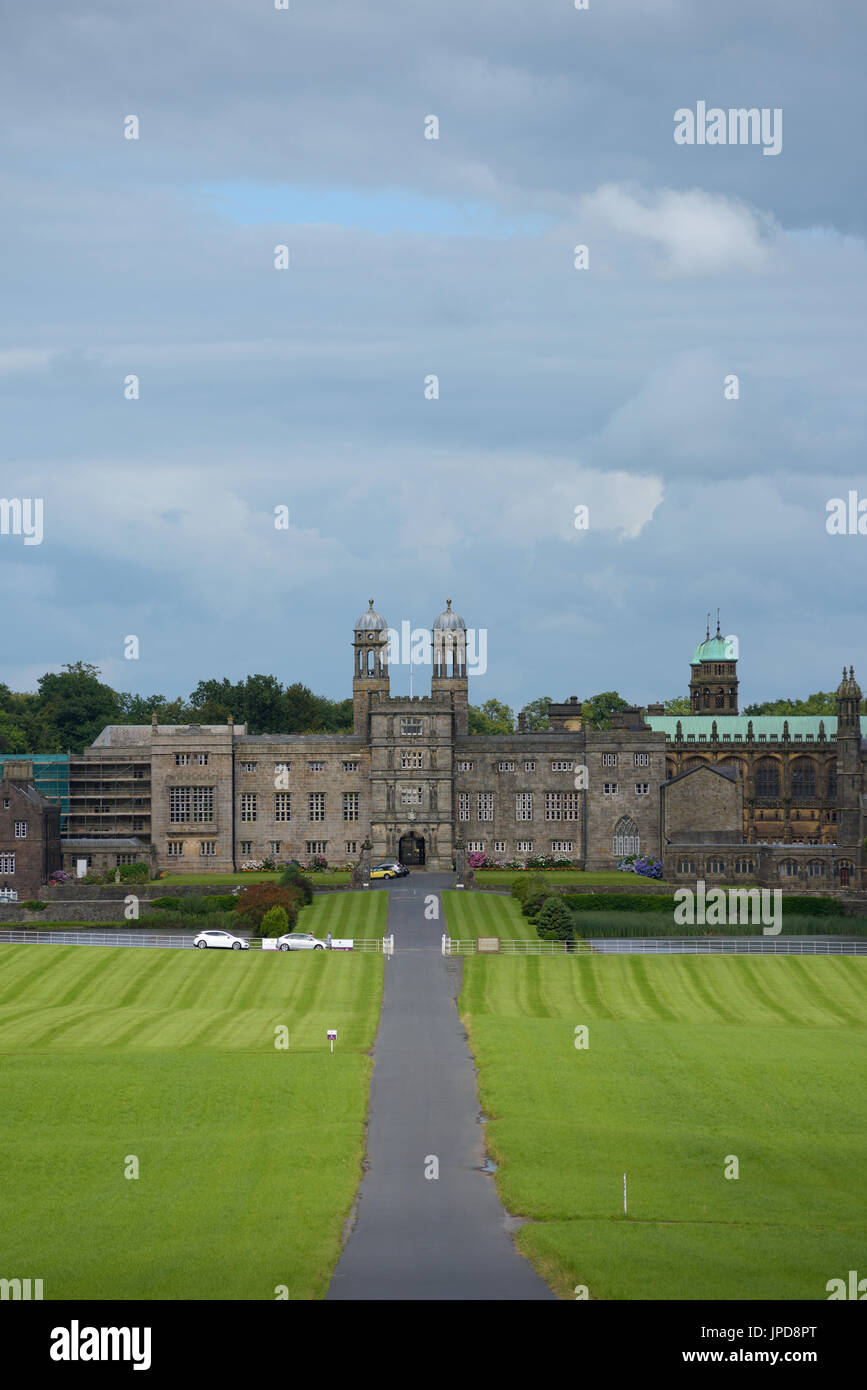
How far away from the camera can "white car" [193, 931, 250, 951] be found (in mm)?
90125

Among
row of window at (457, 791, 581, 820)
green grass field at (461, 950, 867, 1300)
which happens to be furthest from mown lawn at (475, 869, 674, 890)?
green grass field at (461, 950, 867, 1300)

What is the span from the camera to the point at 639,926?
320ft

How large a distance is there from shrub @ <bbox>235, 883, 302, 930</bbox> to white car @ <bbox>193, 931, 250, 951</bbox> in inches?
114

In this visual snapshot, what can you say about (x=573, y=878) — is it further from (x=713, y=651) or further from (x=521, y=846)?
(x=713, y=651)

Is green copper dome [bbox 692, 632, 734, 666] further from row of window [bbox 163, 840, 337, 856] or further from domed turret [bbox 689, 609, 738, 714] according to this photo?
row of window [bbox 163, 840, 337, 856]

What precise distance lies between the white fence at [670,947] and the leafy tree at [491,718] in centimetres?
9049

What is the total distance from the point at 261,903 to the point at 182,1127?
46255 mm

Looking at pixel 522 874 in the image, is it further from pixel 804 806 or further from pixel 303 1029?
pixel 303 1029

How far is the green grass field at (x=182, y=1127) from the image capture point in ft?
117

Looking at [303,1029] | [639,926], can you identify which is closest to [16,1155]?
[303,1029]

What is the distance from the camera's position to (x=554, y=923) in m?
91.2

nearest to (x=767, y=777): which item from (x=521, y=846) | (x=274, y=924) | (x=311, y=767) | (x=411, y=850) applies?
(x=521, y=846)

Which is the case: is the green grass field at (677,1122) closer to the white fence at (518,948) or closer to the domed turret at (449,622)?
the white fence at (518,948)

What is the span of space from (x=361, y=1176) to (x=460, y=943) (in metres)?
44.0
